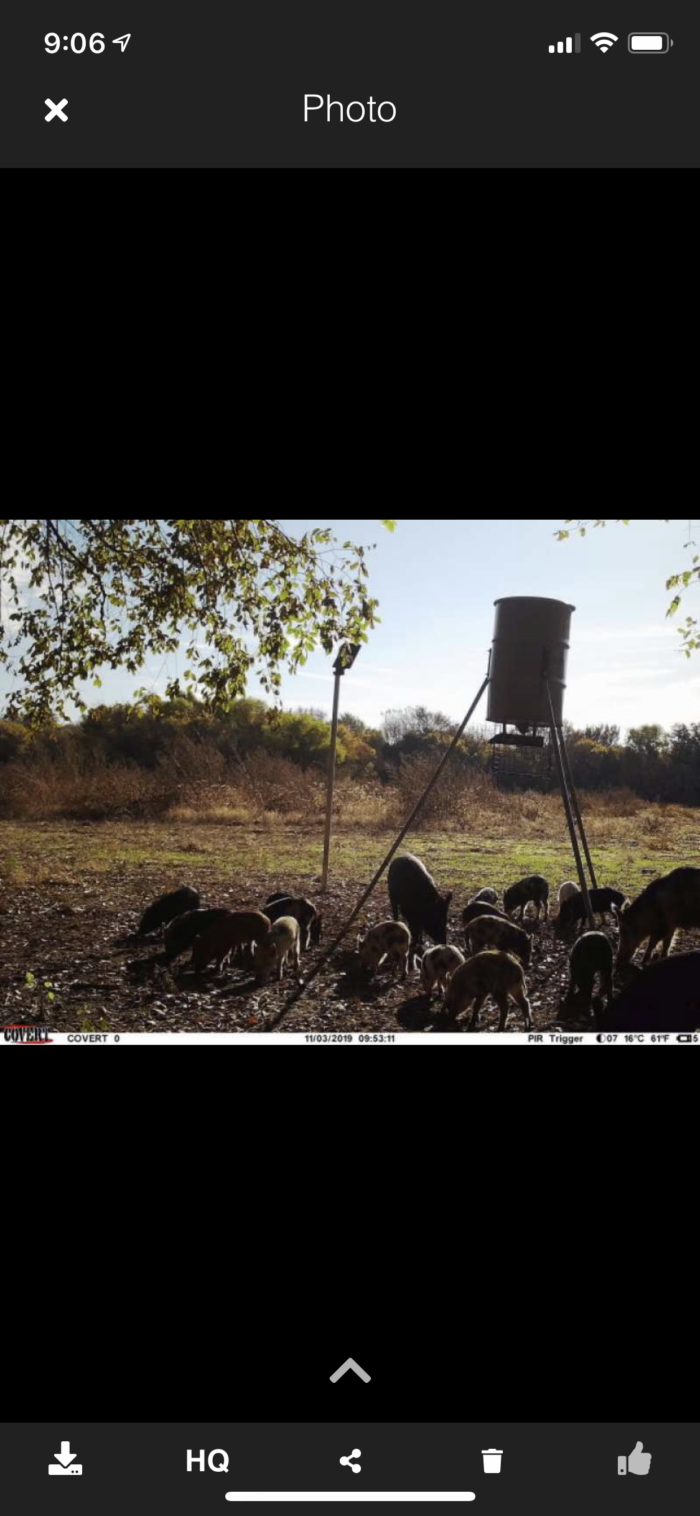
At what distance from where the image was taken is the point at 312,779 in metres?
9.07

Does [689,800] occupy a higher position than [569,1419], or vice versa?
[689,800]

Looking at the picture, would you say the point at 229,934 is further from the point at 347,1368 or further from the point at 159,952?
the point at 347,1368

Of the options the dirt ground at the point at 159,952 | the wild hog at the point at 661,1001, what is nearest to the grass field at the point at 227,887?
the dirt ground at the point at 159,952

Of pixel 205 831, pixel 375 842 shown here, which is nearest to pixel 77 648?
pixel 375 842

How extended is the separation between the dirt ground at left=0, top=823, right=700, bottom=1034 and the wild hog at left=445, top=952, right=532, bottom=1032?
20 cm

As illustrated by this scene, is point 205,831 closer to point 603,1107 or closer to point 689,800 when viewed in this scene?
point 689,800

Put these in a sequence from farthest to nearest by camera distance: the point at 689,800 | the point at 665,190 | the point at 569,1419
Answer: the point at 689,800, the point at 665,190, the point at 569,1419

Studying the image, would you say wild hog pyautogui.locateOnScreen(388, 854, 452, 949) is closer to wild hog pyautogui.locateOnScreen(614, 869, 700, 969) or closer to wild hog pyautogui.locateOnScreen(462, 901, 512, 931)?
wild hog pyautogui.locateOnScreen(462, 901, 512, 931)

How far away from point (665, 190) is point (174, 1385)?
129 inches

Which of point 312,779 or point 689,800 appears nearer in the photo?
point 689,800

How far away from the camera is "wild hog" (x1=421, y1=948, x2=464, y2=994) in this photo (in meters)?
4.72
